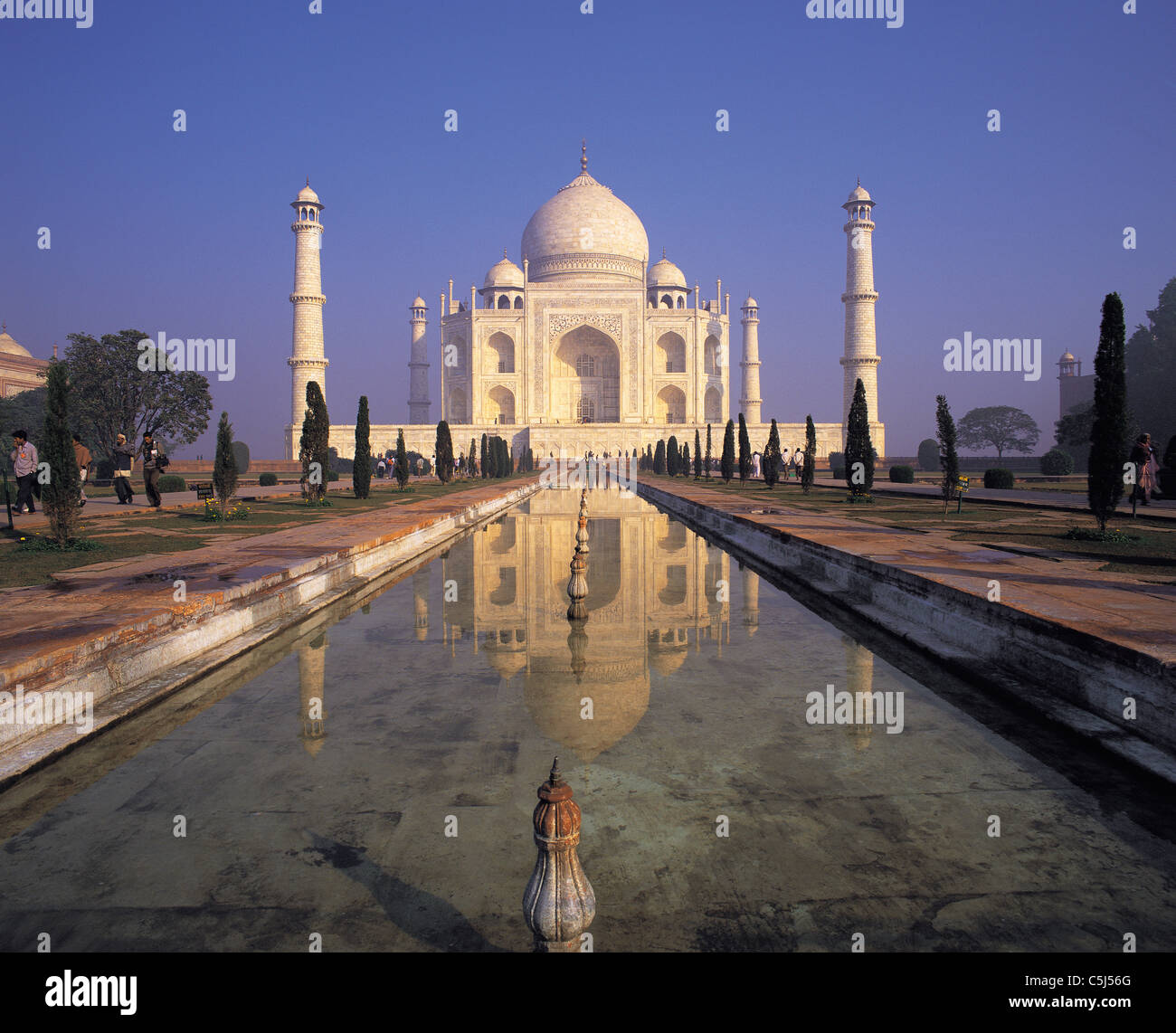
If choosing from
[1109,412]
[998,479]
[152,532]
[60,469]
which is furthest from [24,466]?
[998,479]

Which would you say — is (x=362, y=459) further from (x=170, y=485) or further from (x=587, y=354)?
(x=587, y=354)

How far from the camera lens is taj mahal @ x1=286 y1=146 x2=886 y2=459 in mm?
47719

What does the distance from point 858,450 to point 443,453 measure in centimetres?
1383

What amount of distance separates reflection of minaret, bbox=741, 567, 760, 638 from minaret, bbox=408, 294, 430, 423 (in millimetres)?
53720

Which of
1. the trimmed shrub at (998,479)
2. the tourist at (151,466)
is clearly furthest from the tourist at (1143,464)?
the tourist at (151,466)

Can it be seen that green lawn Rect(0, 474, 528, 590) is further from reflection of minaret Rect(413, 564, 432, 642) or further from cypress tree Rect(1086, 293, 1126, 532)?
cypress tree Rect(1086, 293, 1126, 532)

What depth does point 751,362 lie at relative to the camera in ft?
187

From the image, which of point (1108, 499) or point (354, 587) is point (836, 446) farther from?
point (354, 587)

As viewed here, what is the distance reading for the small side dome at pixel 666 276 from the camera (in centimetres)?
5644

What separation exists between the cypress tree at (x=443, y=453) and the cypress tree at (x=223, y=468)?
1274cm

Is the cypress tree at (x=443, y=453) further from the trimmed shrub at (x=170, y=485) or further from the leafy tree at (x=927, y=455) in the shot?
the leafy tree at (x=927, y=455)

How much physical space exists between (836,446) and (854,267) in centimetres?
1051

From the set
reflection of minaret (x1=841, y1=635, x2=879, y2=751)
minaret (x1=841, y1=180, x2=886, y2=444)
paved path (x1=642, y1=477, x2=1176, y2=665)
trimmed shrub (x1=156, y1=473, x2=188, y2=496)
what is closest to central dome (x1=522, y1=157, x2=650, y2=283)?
minaret (x1=841, y1=180, x2=886, y2=444)
